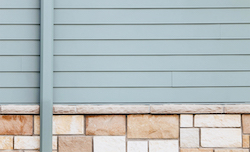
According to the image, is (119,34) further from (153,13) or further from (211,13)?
(211,13)

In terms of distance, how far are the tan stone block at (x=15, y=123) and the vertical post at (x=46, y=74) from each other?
0.14 meters

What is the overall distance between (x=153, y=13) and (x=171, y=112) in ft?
3.03

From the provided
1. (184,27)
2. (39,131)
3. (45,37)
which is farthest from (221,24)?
(39,131)

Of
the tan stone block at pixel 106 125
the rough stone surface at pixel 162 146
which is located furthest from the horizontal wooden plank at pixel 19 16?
the rough stone surface at pixel 162 146

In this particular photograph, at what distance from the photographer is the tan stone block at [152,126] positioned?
2.01m

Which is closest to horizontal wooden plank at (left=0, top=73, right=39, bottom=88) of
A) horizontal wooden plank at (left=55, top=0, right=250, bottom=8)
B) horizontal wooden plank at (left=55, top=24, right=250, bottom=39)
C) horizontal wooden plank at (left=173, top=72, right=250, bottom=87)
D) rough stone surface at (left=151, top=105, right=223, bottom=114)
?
horizontal wooden plank at (left=55, top=24, right=250, bottom=39)

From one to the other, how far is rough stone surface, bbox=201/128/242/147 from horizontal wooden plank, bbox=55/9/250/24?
39.4 inches

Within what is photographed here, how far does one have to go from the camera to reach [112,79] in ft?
6.65

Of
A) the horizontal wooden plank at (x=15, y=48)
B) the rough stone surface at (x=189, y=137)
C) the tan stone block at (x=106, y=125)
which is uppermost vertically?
the horizontal wooden plank at (x=15, y=48)

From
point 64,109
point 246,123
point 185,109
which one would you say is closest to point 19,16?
point 64,109

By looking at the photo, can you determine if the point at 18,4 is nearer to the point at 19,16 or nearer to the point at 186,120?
the point at 19,16

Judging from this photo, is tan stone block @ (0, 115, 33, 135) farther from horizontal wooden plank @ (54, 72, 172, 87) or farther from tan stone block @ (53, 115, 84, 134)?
horizontal wooden plank @ (54, 72, 172, 87)

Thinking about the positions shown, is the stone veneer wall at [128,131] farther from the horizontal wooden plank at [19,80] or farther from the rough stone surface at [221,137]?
the horizontal wooden plank at [19,80]

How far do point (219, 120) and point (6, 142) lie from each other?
6.39 feet
